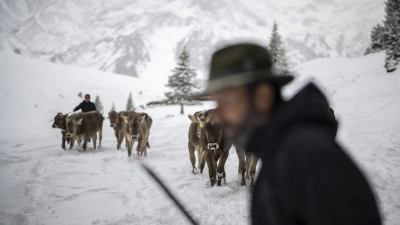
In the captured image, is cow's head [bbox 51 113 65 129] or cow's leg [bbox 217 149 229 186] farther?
cow's head [bbox 51 113 65 129]

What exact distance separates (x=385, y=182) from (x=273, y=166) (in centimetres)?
633

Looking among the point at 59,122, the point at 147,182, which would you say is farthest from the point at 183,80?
the point at 147,182

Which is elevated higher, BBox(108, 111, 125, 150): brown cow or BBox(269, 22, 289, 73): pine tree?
BBox(269, 22, 289, 73): pine tree

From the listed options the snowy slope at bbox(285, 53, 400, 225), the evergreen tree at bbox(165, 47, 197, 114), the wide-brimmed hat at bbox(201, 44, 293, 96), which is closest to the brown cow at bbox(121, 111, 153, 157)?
the snowy slope at bbox(285, 53, 400, 225)

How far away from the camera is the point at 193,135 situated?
8.59m

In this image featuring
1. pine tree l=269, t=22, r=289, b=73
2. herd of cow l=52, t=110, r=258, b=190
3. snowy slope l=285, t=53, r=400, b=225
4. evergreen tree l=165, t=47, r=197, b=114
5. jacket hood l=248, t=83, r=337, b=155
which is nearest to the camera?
jacket hood l=248, t=83, r=337, b=155

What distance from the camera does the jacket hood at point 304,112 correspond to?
1.17 metres

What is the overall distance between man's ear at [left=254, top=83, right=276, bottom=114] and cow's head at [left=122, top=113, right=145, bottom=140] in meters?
9.50

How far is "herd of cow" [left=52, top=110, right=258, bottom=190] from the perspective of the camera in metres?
6.09

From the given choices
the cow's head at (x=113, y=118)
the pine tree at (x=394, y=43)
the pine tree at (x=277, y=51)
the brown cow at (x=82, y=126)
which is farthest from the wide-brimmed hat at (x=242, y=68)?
the pine tree at (x=277, y=51)

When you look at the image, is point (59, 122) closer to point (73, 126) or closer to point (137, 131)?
point (73, 126)

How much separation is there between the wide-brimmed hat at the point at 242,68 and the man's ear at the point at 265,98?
45mm

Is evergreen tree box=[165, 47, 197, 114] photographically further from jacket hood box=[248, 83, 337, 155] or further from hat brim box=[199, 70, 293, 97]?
jacket hood box=[248, 83, 337, 155]

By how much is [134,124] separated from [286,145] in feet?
33.6
